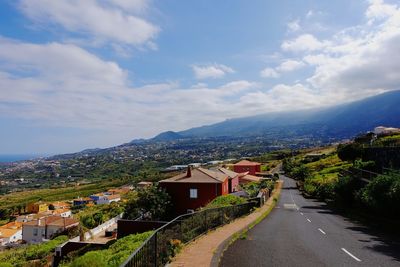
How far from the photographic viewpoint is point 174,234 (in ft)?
37.9

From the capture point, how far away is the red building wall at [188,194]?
3994 centimetres

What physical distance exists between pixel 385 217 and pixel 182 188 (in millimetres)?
22983

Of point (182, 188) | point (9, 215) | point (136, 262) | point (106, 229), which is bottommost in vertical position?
point (9, 215)

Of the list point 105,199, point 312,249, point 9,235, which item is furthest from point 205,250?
point 105,199

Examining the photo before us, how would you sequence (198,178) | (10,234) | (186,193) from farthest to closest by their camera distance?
(10,234), (198,178), (186,193)

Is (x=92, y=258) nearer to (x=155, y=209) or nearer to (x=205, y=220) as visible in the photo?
(x=205, y=220)

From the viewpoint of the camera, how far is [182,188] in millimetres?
40344

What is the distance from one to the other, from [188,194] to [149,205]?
225 inches

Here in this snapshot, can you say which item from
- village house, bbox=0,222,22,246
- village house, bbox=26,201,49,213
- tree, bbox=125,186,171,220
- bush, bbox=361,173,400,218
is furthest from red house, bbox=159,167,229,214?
village house, bbox=26,201,49,213

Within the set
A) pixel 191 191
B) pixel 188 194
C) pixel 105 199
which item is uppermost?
pixel 191 191

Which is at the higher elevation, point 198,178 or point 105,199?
point 198,178

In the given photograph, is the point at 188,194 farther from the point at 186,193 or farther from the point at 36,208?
the point at 36,208

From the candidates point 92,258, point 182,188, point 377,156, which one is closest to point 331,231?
point 92,258

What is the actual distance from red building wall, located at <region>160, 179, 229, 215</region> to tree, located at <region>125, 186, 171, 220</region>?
8.61ft
